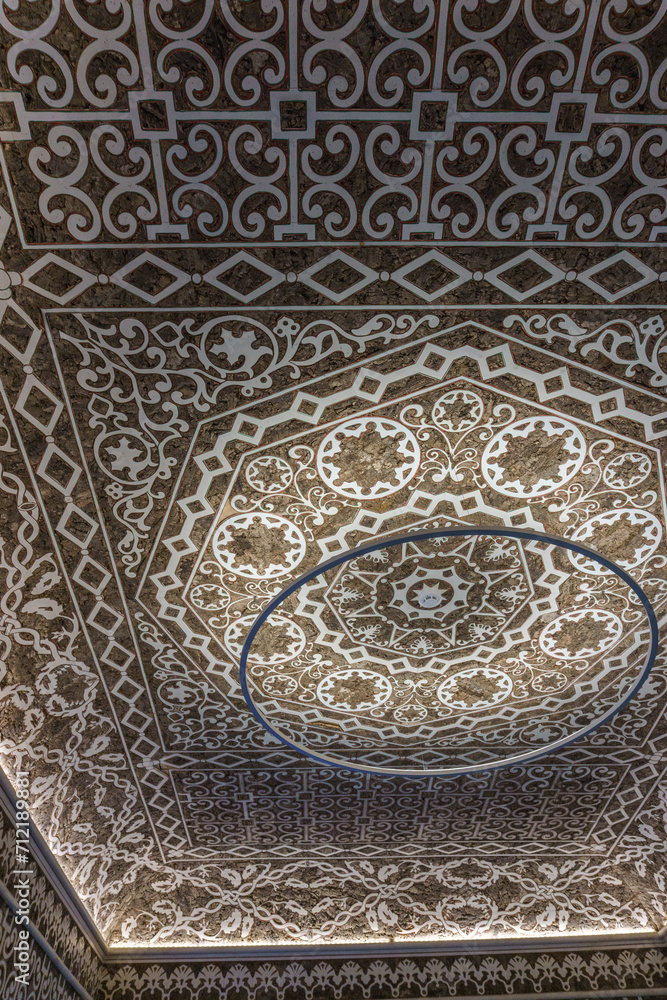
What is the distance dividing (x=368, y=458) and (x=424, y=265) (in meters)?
0.66

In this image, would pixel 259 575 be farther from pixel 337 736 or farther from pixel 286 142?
pixel 286 142

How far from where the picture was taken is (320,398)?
2307 millimetres

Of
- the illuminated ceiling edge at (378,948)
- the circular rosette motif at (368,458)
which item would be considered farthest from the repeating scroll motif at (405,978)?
the circular rosette motif at (368,458)

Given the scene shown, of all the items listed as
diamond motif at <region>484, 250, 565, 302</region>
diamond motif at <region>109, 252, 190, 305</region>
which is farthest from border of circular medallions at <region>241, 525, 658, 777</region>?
diamond motif at <region>109, 252, 190, 305</region>

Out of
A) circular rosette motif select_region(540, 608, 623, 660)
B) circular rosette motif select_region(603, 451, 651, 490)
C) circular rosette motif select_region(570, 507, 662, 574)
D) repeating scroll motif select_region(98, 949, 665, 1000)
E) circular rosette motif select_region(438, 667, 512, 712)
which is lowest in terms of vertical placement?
repeating scroll motif select_region(98, 949, 665, 1000)

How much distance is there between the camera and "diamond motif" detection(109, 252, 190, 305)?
6.58ft

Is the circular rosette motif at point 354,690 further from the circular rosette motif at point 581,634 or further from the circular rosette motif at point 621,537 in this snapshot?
the circular rosette motif at point 621,537

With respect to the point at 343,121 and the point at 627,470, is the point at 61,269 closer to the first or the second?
the point at 343,121

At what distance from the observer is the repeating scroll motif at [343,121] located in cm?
171

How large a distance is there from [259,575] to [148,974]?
3037mm

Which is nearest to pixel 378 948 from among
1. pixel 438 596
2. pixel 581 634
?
pixel 581 634

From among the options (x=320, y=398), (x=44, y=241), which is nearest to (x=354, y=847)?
(x=320, y=398)

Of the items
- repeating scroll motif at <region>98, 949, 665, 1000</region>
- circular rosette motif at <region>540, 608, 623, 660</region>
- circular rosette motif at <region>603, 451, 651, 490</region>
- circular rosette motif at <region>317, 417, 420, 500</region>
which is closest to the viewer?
circular rosette motif at <region>317, 417, 420, 500</region>

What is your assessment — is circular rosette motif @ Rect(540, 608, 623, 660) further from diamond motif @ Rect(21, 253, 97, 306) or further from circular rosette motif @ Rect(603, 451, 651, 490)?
diamond motif @ Rect(21, 253, 97, 306)
